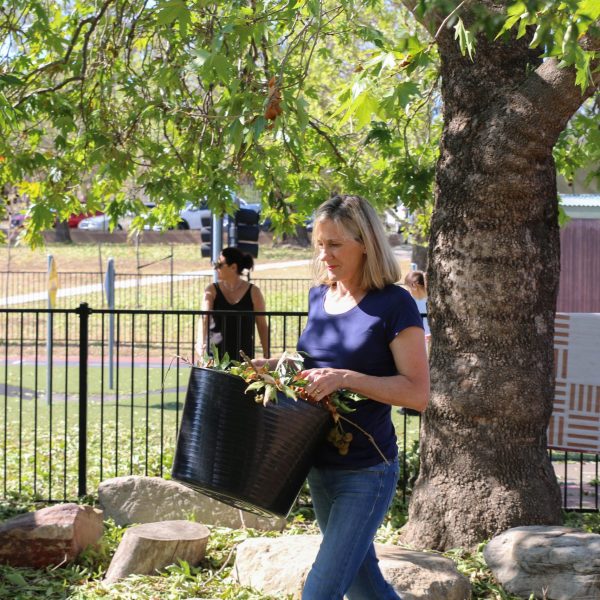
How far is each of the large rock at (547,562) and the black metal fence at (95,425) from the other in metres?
1.88

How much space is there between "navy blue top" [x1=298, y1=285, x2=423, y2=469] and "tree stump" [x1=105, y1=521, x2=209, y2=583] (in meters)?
2.59

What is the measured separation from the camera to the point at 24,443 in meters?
11.2

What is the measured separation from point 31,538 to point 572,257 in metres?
15.0

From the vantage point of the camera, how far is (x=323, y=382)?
358cm

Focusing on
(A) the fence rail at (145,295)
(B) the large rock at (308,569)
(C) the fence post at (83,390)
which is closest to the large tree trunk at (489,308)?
(B) the large rock at (308,569)

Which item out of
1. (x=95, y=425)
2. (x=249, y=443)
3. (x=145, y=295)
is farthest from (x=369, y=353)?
(x=145, y=295)

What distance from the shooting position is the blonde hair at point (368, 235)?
3.77 m

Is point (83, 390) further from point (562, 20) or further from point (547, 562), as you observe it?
point (562, 20)

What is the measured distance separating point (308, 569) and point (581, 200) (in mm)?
14434

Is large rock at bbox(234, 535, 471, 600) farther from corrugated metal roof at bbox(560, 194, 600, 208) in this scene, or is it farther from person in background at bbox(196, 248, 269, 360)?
corrugated metal roof at bbox(560, 194, 600, 208)

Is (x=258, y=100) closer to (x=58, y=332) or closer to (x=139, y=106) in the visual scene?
(x=139, y=106)

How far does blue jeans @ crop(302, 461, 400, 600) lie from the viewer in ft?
12.2

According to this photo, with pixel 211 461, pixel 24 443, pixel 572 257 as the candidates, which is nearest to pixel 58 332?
pixel 572 257

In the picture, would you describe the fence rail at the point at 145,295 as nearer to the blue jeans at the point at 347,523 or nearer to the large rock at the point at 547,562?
the large rock at the point at 547,562
